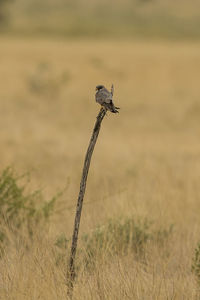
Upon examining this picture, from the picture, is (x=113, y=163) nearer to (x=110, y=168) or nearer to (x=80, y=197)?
(x=110, y=168)

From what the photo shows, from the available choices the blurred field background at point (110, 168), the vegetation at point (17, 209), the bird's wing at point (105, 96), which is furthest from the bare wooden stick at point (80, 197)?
the vegetation at point (17, 209)

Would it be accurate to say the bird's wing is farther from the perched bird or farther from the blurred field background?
the blurred field background

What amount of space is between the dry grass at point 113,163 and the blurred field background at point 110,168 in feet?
0.07

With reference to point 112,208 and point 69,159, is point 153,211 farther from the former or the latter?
point 69,159

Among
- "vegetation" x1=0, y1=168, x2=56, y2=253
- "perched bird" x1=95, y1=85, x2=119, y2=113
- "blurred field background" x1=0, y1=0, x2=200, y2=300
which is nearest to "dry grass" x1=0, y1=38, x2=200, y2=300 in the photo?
"blurred field background" x1=0, y1=0, x2=200, y2=300

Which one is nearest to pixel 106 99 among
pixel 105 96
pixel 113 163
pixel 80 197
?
pixel 105 96

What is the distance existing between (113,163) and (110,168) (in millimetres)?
369

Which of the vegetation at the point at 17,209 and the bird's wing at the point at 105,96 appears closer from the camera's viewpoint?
the bird's wing at the point at 105,96

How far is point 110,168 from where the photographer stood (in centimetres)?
1150

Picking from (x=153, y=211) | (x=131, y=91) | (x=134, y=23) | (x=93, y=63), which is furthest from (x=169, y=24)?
(x=153, y=211)

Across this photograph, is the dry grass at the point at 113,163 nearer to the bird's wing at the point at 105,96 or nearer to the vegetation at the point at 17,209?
the vegetation at the point at 17,209

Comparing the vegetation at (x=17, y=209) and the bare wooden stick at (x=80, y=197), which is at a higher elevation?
the vegetation at (x=17, y=209)

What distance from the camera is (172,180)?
406 inches

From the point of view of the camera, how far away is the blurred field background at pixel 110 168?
451 cm
